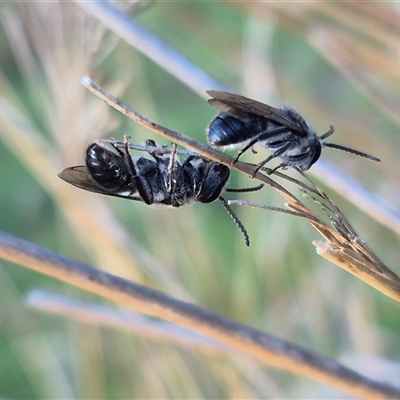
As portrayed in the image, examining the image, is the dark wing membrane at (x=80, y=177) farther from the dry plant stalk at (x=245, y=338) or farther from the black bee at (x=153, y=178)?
the dry plant stalk at (x=245, y=338)

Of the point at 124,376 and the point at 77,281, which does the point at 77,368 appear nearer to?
the point at 124,376

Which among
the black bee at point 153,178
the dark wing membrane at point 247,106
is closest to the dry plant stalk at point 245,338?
the black bee at point 153,178

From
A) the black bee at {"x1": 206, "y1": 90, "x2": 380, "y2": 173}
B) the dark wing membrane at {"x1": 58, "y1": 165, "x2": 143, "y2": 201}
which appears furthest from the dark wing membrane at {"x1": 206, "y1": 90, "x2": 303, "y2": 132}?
the dark wing membrane at {"x1": 58, "y1": 165, "x2": 143, "y2": 201}

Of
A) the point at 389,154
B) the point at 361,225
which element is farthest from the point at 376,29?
the point at 361,225

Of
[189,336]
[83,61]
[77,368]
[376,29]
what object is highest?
[376,29]

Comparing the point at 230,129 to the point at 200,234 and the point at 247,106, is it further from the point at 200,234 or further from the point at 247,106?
the point at 200,234

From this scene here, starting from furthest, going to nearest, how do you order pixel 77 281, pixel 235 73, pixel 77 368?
pixel 235 73 → pixel 77 368 → pixel 77 281
